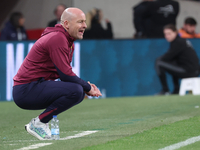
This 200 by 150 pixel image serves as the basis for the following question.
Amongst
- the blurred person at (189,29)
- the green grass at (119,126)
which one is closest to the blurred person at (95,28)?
the blurred person at (189,29)

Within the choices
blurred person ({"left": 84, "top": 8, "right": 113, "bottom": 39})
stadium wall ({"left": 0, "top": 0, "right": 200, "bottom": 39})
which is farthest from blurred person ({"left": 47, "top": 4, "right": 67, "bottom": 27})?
blurred person ({"left": 84, "top": 8, "right": 113, "bottom": 39})

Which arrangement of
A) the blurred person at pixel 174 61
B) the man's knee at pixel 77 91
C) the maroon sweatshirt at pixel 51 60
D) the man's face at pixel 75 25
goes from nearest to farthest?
1. the maroon sweatshirt at pixel 51 60
2. the man's knee at pixel 77 91
3. the man's face at pixel 75 25
4. the blurred person at pixel 174 61

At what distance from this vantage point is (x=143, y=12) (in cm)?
1311

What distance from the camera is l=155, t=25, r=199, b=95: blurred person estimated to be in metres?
12.5

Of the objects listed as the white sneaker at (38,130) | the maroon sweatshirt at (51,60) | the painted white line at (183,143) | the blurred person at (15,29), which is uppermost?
the maroon sweatshirt at (51,60)

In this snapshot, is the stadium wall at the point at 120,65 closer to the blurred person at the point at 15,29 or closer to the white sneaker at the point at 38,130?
the blurred person at the point at 15,29

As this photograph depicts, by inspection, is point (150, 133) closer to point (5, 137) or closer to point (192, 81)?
point (5, 137)

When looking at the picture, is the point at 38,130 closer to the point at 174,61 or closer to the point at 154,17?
the point at 174,61

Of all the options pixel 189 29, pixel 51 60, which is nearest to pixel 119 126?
pixel 51 60

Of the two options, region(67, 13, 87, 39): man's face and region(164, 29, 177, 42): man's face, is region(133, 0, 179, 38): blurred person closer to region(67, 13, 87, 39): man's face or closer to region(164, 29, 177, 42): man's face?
region(164, 29, 177, 42): man's face

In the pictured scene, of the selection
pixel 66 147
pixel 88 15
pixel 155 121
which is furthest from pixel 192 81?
pixel 66 147

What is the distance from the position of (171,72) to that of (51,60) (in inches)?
302

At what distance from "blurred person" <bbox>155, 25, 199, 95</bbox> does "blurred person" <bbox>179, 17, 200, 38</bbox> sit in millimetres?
701

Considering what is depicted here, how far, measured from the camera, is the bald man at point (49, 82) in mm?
5277
